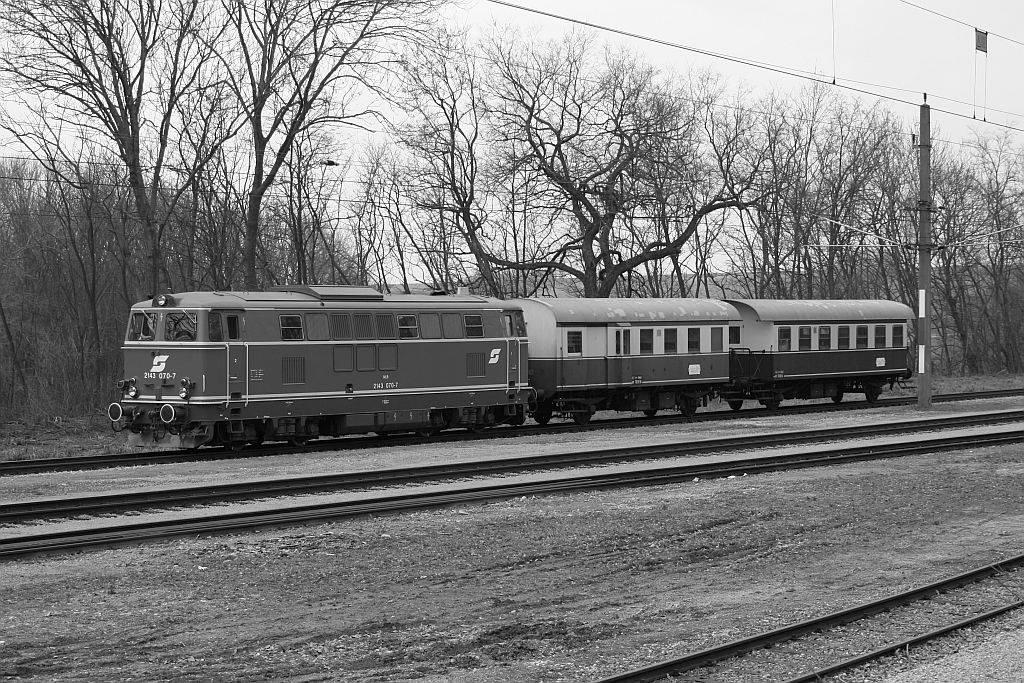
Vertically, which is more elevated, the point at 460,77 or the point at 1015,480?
Answer: the point at 460,77

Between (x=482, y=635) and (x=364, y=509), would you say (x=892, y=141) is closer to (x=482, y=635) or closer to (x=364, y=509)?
(x=364, y=509)

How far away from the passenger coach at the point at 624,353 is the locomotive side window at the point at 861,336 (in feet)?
18.4

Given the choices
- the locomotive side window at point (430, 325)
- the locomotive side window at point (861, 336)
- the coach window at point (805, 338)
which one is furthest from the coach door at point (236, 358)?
the locomotive side window at point (861, 336)

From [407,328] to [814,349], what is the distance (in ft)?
51.1

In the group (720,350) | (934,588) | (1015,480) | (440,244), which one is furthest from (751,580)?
(440,244)

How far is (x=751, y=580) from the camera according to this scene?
11.0 metres

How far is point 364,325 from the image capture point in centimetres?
2366

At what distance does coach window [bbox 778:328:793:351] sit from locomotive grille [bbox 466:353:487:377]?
Result: 11548 mm

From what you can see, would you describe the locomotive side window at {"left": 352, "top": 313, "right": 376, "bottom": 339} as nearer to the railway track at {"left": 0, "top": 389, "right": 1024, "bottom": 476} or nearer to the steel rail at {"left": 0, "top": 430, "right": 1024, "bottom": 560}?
the railway track at {"left": 0, "top": 389, "right": 1024, "bottom": 476}

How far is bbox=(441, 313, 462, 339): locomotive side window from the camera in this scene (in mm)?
25250

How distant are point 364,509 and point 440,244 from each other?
98.8 ft

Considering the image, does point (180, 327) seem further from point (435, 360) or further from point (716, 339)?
point (716, 339)

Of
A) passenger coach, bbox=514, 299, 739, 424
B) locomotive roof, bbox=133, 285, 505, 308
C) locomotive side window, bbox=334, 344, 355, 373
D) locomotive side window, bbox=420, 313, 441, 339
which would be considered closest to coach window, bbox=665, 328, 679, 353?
passenger coach, bbox=514, 299, 739, 424

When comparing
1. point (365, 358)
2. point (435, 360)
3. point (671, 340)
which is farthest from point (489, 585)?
point (671, 340)
